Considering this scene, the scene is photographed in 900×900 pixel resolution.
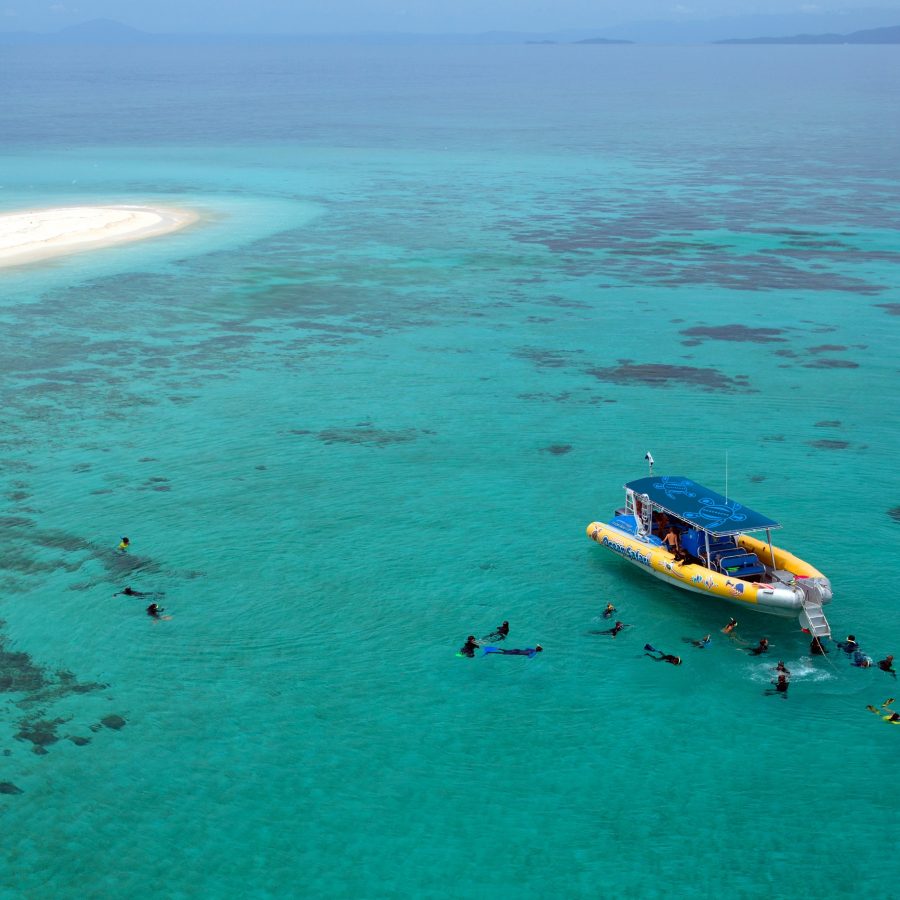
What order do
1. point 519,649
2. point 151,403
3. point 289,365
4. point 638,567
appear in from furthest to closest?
point 289,365 → point 151,403 → point 638,567 → point 519,649

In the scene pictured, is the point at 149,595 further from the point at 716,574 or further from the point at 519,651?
the point at 716,574

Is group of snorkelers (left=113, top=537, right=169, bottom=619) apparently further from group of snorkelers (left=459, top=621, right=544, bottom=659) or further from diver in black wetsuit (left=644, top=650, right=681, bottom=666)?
diver in black wetsuit (left=644, top=650, right=681, bottom=666)

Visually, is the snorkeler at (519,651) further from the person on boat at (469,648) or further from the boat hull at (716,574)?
the boat hull at (716,574)

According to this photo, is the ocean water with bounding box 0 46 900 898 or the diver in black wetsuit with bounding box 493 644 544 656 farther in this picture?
the diver in black wetsuit with bounding box 493 644 544 656

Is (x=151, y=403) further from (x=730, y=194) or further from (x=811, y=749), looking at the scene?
(x=730, y=194)

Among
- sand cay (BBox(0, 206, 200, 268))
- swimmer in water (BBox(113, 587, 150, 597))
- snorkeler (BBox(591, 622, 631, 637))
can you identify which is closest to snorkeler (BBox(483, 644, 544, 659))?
snorkeler (BBox(591, 622, 631, 637))

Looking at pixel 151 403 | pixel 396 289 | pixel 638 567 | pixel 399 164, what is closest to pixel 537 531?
pixel 638 567
